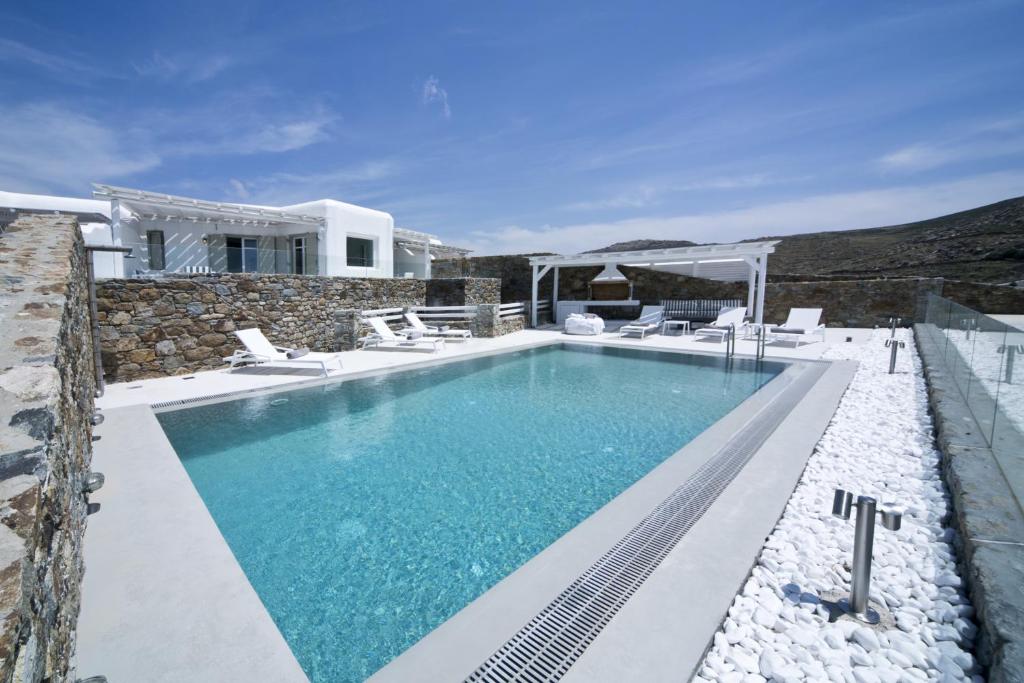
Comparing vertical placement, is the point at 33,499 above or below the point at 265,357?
above

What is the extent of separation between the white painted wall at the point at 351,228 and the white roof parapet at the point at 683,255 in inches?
280

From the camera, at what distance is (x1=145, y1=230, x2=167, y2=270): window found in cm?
1303

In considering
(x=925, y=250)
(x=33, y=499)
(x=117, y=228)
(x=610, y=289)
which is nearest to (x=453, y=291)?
(x=610, y=289)

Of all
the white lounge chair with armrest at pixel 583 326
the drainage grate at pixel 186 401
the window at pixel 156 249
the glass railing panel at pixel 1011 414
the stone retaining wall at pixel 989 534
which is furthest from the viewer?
the white lounge chair with armrest at pixel 583 326

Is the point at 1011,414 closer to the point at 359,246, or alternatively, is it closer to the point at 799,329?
the point at 799,329

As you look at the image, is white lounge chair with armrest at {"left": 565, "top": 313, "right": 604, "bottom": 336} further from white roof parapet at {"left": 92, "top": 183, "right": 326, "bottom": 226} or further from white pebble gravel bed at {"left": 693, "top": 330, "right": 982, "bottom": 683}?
white pebble gravel bed at {"left": 693, "top": 330, "right": 982, "bottom": 683}

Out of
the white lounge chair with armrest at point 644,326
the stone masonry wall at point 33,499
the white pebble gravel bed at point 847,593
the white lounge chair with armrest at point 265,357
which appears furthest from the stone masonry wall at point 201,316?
the white pebble gravel bed at point 847,593

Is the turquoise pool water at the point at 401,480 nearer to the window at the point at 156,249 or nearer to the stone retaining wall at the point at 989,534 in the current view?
the stone retaining wall at the point at 989,534

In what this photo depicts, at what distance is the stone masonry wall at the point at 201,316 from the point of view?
789 centimetres

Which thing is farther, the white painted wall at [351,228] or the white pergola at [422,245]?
the white pergola at [422,245]

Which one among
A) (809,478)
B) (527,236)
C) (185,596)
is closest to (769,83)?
(809,478)

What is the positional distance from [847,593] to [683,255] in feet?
46.7

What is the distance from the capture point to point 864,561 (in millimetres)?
2312

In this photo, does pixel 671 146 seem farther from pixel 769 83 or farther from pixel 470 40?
pixel 470 40
